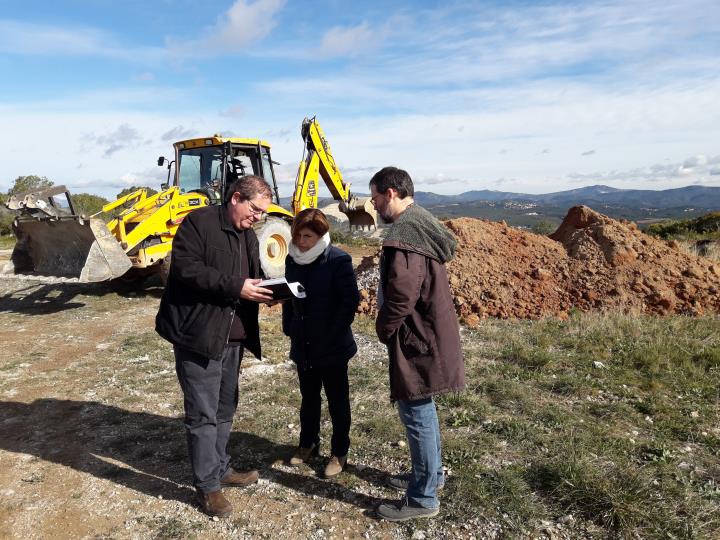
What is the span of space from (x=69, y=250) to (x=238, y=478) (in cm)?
648

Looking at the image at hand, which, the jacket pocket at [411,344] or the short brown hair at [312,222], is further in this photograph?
the short brown hair at [312,222]

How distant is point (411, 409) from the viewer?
2.90 metres

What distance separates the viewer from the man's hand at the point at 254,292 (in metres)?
3.01

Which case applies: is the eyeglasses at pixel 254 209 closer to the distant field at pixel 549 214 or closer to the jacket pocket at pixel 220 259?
the jacket pocket at pixel 220 259

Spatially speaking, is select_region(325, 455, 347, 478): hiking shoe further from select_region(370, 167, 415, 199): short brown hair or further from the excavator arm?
the excavator arm

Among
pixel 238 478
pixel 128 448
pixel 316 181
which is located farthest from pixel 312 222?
pixel 316 181

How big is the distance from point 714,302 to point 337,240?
14.9m

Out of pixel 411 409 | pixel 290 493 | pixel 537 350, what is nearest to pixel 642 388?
pixel 537 350

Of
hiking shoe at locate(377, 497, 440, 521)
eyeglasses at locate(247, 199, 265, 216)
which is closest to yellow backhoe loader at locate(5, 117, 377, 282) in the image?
eyeglasses at locate(247, 199, 265, 216)

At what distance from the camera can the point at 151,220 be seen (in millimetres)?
8922

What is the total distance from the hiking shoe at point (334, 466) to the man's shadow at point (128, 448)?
78mm

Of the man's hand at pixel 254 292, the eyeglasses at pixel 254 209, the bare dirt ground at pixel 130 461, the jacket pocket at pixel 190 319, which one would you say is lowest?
the bare dirt ground at pixel 130 461

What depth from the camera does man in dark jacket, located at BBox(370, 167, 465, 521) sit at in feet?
8.91

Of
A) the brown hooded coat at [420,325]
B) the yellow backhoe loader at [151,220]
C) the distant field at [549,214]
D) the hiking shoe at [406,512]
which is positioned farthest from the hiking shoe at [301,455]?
the distant field at [549,214]
